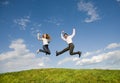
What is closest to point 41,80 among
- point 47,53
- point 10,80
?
point 10,80

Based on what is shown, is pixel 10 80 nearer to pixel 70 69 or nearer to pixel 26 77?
pixel 26 77

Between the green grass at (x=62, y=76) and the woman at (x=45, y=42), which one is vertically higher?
the woman at (x=45, y=42)

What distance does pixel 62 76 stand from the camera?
68.4 feet

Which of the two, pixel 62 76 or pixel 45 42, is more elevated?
pixel 45 42

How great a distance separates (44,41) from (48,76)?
4520 mm

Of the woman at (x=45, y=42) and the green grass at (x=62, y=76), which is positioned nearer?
the green grass at (x=62, y=76)

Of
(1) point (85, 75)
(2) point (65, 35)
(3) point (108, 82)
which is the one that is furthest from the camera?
(2) point (65, 35)

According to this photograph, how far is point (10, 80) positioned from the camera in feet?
69.2

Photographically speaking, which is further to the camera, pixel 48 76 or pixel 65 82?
pixel 48 76

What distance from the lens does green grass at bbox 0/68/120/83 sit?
20.0 meters

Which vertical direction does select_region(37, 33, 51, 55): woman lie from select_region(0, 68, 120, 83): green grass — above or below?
above

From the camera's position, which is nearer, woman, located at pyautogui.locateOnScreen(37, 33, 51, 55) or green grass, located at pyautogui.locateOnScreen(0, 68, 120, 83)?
green grass, located at pyautogui.locateOnScreen(0, 68, 120, 83)

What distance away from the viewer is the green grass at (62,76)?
65.5ft

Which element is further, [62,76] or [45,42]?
[45,42]
